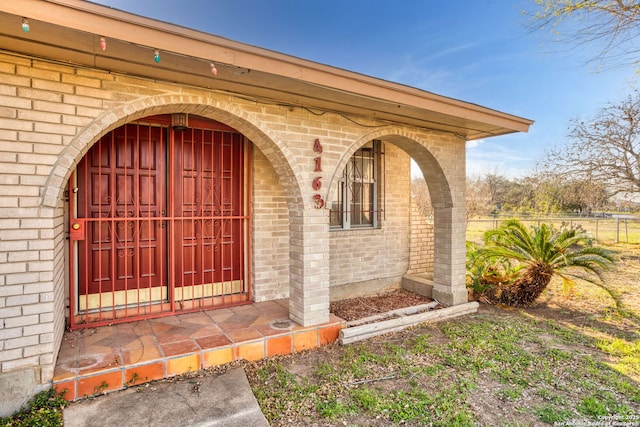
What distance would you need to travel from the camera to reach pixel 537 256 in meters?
5.92

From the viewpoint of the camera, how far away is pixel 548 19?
5141mm

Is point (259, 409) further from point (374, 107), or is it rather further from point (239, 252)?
point (374, 107)

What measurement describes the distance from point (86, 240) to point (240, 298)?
2102mm

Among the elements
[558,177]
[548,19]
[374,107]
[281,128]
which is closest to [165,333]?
[281,128]

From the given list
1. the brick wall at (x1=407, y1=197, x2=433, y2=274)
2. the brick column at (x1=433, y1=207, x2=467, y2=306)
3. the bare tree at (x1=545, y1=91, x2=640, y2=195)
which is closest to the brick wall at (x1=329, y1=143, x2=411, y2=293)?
the brick wall at (x1=407, y1=197, x2=433, y2=274)

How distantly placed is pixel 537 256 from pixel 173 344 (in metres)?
5.83

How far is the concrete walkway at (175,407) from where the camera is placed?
2.67 metres

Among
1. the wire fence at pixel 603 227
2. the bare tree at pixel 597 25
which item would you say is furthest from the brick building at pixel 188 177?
the wire fence at pixel 603 227

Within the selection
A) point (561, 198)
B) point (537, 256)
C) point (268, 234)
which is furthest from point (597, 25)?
point (561, 198)

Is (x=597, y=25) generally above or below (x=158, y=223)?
above

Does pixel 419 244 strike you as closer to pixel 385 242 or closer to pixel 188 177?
pixel 385 242

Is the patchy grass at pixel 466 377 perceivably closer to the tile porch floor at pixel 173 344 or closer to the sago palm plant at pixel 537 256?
the tile porch floor at pixel 173 344

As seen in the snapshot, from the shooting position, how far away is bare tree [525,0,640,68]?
15.8 ft

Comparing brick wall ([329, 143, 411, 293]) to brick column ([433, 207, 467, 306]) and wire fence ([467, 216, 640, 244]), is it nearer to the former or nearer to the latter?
brick column ([433, 207, 467, 306])
